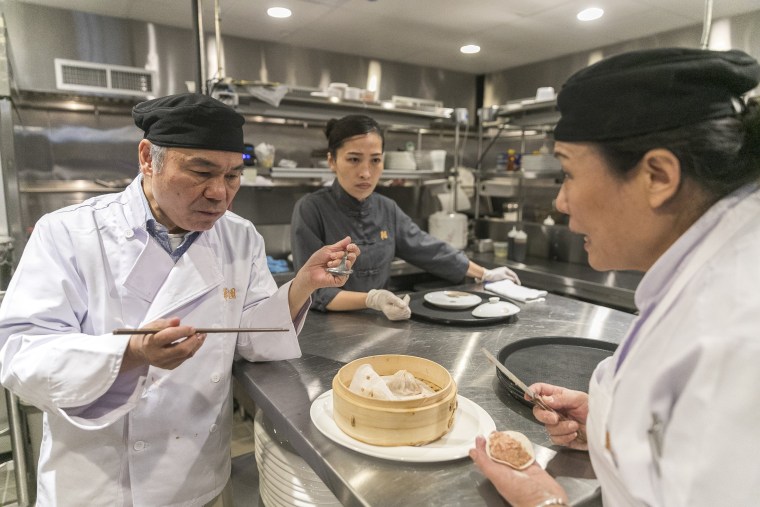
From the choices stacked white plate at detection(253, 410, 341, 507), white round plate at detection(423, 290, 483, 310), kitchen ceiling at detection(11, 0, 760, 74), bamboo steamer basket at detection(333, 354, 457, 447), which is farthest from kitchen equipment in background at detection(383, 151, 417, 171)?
bamboo steamer basket at detection(333, 354, 457, 447)

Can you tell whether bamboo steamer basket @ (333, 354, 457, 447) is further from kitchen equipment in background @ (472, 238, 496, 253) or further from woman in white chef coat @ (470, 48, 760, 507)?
kitchen equipment in background @ (472, 238, 496, 253)

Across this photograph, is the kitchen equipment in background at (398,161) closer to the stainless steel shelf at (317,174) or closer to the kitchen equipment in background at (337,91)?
the stainless steel shelf at (317,174)

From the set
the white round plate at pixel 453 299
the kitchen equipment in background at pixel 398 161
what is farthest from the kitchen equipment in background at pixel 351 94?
the white round plate at pixel 453 299

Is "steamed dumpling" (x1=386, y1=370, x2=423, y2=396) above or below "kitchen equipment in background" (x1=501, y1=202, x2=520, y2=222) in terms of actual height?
below

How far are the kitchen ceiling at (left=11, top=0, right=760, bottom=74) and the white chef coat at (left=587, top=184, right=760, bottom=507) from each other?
3.22 metres

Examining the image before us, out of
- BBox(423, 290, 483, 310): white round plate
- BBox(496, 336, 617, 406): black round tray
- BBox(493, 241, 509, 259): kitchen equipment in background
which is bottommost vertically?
BBox(493, 241, 509, 259): kitchen equipment in background

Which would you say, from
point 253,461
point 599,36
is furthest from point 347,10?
point 253,461

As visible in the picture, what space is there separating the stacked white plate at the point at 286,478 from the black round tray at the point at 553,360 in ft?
2.03

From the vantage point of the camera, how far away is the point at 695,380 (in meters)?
0.66

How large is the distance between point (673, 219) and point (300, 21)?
12.2ft

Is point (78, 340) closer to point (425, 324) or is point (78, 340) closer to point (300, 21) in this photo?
point (425, 324)

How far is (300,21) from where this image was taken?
381 centimetres

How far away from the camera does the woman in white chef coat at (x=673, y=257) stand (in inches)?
25.5

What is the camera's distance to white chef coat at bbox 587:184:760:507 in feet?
2.10
